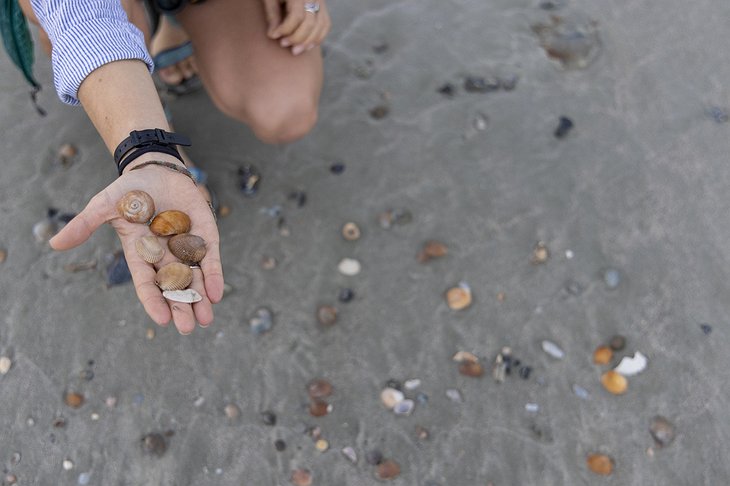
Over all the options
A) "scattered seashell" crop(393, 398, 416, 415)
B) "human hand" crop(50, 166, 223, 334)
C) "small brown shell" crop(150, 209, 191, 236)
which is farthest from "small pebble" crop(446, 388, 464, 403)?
"small brown shell" crop(150, 209, 191, 236)

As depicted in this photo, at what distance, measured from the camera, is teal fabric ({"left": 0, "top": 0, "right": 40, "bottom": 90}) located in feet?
5.94

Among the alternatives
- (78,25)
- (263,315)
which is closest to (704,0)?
(263,315)

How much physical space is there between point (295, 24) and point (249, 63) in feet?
0.75

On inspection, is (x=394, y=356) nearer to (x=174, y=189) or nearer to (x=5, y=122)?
(x=174, y=189)

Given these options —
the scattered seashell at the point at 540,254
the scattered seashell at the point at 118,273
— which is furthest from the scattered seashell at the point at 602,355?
the scattered seashell at the point at 118,273

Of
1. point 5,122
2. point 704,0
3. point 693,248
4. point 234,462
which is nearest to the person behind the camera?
point 234,462

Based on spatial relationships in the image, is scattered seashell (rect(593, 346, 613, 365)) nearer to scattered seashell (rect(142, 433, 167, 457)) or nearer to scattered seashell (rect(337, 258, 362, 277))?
scattered seashell (rect(337, 258, 362, 277))

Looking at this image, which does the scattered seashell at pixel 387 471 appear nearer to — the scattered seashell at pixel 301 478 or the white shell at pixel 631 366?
the scattered seashell at pixel 301 478

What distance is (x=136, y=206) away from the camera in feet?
4.80

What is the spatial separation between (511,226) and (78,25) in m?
1.61

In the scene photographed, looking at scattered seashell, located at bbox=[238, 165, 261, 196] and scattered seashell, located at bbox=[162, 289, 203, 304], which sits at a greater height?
scattered seashell, located at bbox=[162, 289, 203, 304]

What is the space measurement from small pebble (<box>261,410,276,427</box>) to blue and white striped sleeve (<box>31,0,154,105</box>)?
111cm

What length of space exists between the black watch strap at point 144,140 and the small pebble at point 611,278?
1.53 metres

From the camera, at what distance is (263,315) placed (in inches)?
83.5
